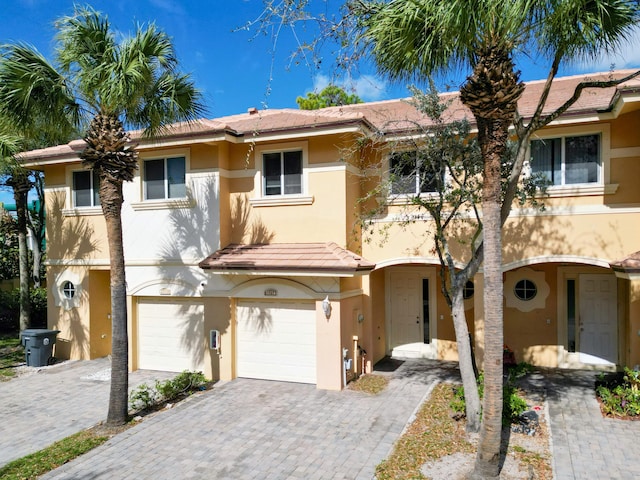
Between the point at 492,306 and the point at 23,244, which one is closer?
the point at 492,306

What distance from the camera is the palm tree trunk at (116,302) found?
9992 mm

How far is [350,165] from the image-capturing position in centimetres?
1285

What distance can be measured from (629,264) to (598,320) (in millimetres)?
3872

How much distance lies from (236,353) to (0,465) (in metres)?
5.90

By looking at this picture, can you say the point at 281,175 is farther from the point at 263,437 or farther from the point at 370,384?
the point at 263,437

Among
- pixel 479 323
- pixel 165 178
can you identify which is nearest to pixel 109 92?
pixel 165 178

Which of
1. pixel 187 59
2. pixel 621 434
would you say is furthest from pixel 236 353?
pixel 621 434

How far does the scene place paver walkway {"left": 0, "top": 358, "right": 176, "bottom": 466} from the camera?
9.51 meters

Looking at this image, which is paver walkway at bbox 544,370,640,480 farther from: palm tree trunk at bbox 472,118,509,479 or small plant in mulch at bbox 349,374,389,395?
small plant in mulch at bbox 349,374,389,395

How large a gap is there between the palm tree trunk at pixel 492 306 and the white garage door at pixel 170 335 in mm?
8739

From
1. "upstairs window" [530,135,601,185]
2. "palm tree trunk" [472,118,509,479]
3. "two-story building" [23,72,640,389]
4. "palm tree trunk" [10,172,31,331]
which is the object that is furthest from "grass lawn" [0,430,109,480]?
"upstairs window" [530,135,601,185]

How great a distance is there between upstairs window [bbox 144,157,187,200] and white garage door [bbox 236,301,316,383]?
13.0 ft

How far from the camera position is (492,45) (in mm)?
6930

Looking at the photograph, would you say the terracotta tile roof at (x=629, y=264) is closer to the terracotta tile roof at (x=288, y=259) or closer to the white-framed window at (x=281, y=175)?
the terracotta tile roof at (x=288, y=259)
